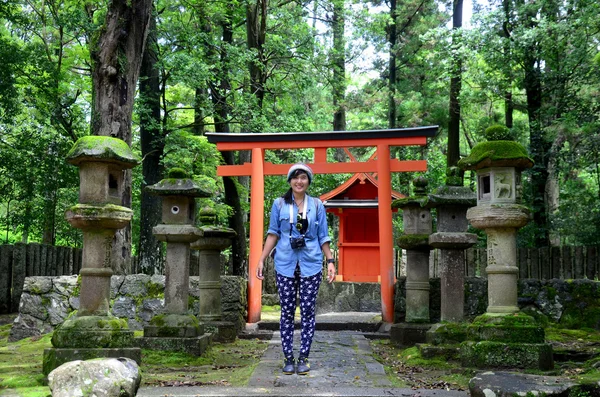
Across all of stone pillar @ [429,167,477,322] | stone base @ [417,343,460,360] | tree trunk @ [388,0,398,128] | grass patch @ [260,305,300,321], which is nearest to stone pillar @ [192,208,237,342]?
grass patch @ [260,305,300,321]

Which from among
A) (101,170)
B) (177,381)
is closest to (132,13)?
(101,170)

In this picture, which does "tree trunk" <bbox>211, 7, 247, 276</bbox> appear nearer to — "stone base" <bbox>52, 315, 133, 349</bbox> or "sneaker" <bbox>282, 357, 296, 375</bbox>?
"stone base" <bbox>52, 315, 133, 349</bbox>

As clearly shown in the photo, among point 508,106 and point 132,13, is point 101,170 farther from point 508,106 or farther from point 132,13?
point 508,106

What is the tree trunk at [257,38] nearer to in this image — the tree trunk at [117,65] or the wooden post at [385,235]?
the wooden post at [385,235]

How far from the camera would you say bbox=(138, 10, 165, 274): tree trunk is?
13609mm

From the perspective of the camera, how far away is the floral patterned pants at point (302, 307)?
5.55m

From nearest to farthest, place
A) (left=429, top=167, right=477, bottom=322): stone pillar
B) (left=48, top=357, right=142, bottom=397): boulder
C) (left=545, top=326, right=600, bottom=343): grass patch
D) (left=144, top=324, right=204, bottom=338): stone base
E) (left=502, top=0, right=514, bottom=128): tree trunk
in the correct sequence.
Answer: (left=48, top=357, right=142, bottom=397): boulder < (left=144, top=324, right=204, bottom=338): stone base < (left=429, top=167, right=477, bottom=322): stone pillar < (left=545, top=326, right=600, bottom=343): grass patch < (left=502, top=0, right=514, bottom=128): tree trunk

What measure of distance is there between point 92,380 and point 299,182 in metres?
2.49

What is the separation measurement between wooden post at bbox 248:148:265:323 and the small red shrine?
616 centimetres

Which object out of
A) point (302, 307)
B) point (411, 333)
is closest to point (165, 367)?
point (302, 307)

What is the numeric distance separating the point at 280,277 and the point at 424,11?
20.9 metres

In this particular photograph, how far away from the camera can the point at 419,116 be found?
21.6 metres

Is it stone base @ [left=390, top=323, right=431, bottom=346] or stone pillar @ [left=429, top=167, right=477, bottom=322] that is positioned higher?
stone pillar @ [left=429, top=167, right=477, bottom=322]

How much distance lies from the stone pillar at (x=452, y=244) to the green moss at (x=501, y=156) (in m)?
1.31
